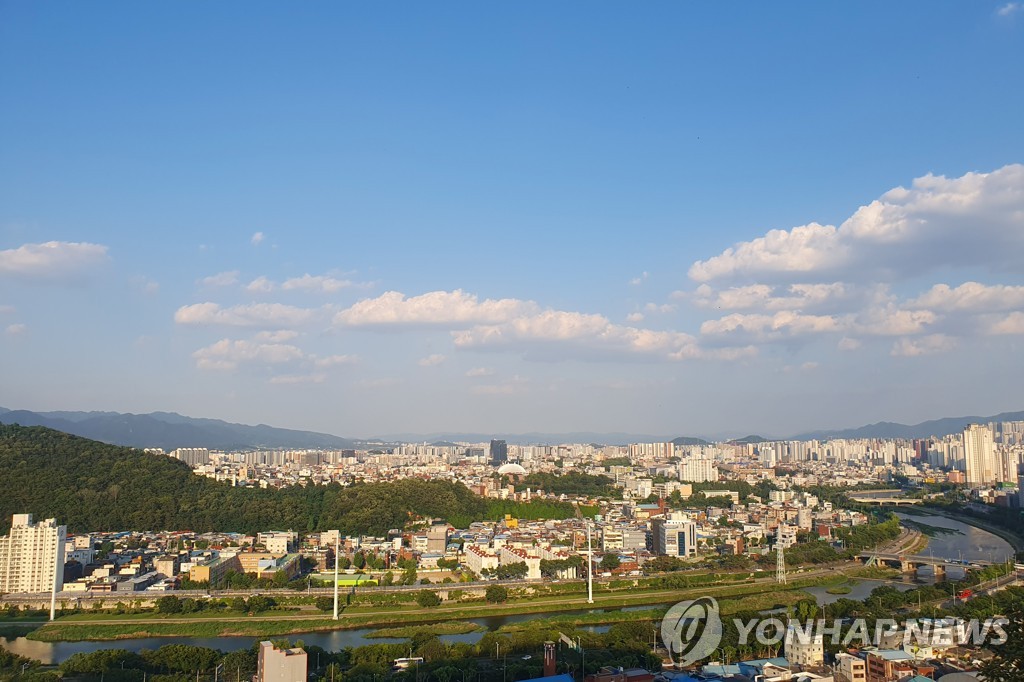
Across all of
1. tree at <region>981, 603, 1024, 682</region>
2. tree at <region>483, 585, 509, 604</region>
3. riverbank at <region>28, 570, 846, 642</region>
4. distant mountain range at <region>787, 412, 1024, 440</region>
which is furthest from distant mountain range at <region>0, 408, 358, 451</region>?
distant mountain range at <region>787, 412, 1024, 440</region>

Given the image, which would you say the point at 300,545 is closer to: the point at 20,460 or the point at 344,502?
the point at 344,502

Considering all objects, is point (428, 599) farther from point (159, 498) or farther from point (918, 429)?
point (918, 429)

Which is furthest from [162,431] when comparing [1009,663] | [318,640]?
[1009,663]

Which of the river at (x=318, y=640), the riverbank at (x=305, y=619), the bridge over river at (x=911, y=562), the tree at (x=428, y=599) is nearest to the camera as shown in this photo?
the river at (x=318, y=640)

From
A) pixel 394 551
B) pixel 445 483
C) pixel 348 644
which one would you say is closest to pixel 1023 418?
pixel 445 483

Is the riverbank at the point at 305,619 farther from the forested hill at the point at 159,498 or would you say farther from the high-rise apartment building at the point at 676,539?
the forested hill at the point at 159,498

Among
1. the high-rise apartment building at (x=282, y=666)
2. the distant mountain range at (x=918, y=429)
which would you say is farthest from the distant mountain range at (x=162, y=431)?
the distant mountain range at (x=918, y=429)

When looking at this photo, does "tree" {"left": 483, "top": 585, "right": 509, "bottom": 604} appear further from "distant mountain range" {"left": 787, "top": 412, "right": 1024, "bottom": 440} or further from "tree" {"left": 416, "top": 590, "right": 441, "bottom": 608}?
"distant mountain range" {"left": 787, "top": 412, "right": 1024, "bottom": 440}
